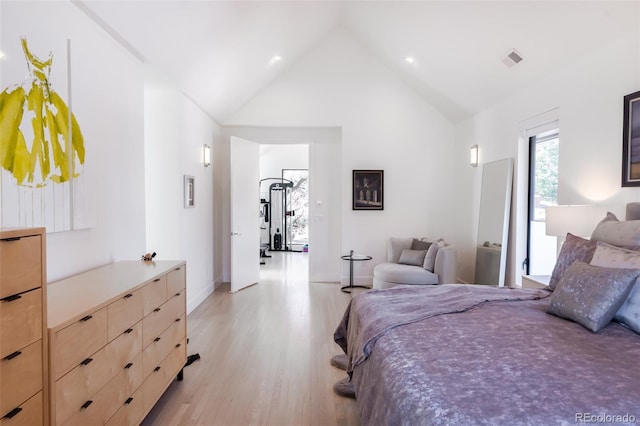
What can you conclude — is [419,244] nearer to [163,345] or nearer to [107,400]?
[163,345]

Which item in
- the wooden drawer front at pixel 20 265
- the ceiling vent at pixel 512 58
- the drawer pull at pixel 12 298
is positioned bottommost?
the drawer pull at pixel 12 298

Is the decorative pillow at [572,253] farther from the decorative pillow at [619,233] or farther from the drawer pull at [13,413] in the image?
the drawer pull at [13,413]

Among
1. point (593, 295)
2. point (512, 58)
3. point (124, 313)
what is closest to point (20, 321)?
point (124, 313)

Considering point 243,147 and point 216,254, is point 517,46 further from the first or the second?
point 216,254

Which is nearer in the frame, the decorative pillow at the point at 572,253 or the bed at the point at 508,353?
the bed at the point at 508,353

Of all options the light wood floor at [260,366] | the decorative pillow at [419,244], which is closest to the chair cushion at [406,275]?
the decorative pillow at [419,244]

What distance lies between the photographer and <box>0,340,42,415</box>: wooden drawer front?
1182mm

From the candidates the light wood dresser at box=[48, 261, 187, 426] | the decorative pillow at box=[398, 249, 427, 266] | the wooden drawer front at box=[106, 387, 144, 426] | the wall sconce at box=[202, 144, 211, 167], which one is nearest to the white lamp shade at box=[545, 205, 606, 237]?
the decorative pillow at box=[398, 249, 427, 266]

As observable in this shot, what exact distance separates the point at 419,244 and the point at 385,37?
2894 millimetres

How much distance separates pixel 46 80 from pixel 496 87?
4350 mm

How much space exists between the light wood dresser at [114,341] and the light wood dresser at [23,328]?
0.17 feet

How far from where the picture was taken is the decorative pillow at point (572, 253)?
7.45 ft

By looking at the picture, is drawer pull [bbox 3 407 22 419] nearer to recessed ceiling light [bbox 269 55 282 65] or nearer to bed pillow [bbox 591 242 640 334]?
bed pillow [bbox 591 242 640 334]

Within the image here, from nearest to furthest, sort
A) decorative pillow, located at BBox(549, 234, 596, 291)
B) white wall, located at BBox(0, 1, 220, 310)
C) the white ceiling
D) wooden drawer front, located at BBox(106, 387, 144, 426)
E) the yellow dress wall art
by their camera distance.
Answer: the yellow dress wall art → wooden drawer front, located at BBox(106, 387, 144, 426) → white wall, located at BBox(0, 1, 220, 310) → decorative pillow, located at BBox(549, 234, 596, 291) → the white ceiling
